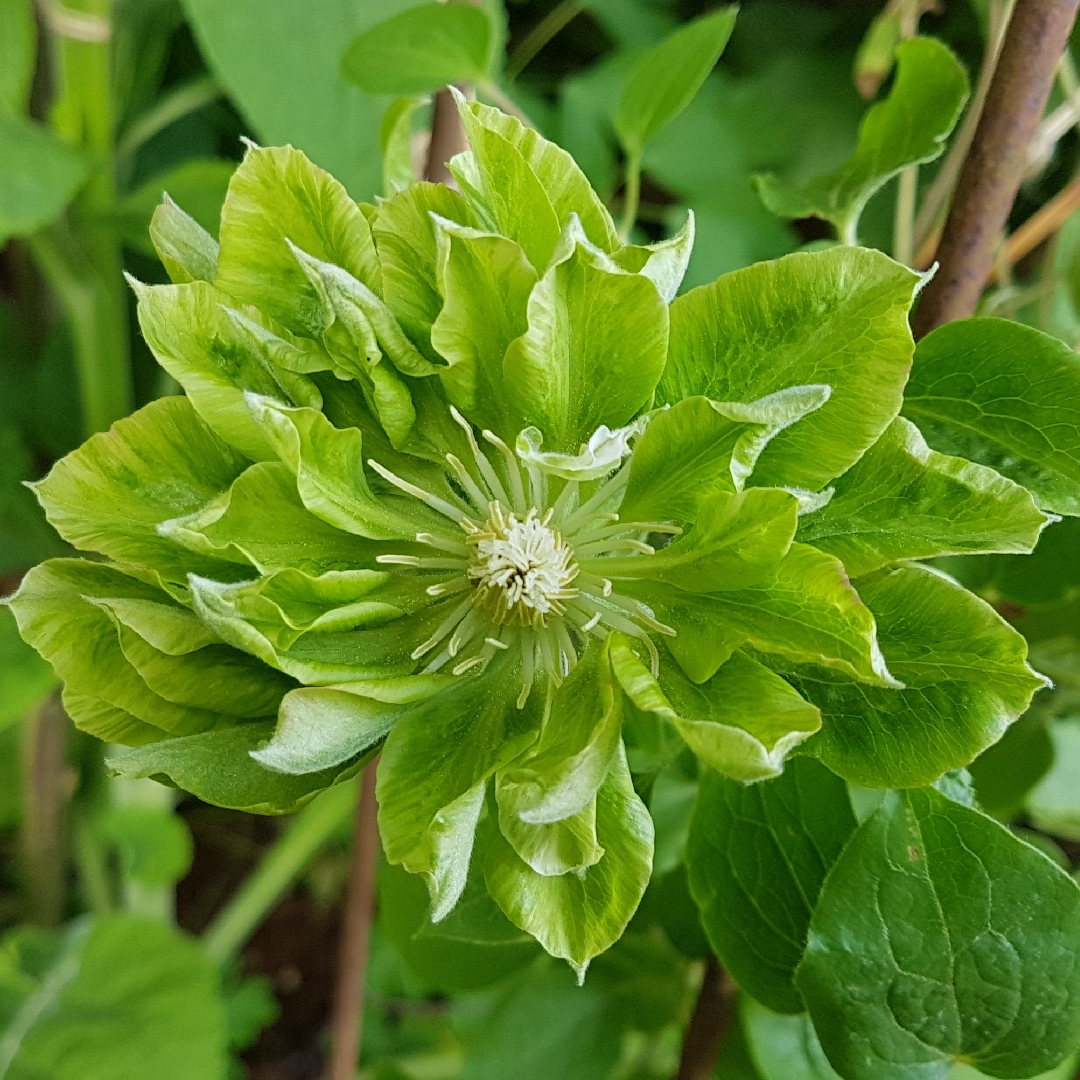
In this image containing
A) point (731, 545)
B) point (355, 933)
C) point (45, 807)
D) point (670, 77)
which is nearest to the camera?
point (731, 545)

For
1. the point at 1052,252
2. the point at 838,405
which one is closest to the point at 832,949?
the point at 838,405

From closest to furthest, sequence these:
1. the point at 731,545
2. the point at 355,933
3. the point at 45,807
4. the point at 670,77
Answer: the point at 731,545, the point at 670,77, the point at 355,933, the point at 45,807

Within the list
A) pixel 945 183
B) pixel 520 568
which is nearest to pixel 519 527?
pixel 520 568

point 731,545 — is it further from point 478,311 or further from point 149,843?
point 149,843

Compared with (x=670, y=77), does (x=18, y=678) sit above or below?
below

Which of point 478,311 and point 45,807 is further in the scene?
point 45,807

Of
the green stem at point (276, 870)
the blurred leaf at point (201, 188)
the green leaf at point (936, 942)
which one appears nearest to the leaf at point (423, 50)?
the blurred leaf at point (201, 188)

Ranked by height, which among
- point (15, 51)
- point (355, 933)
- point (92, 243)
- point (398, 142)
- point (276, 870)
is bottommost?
point (276, 870)

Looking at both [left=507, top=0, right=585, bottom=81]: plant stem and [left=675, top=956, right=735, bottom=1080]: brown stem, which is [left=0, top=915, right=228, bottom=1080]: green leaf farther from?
[left=507, top=0, right=585, bottom=81]: plant stem
